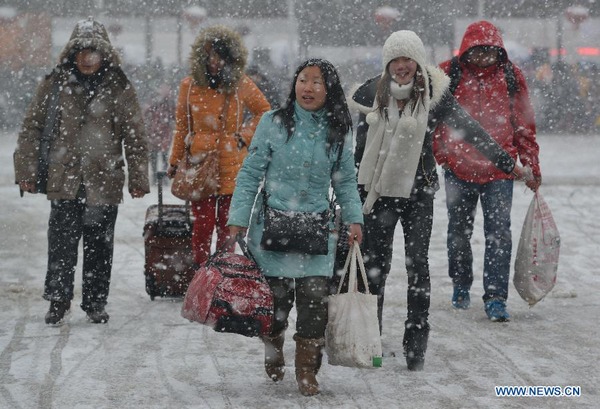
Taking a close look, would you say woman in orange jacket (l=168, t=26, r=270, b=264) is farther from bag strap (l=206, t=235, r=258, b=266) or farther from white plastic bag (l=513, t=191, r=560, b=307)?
white plastic bag (l=513, t=191, r=560, b=307)

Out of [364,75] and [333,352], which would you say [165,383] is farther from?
[364,75]

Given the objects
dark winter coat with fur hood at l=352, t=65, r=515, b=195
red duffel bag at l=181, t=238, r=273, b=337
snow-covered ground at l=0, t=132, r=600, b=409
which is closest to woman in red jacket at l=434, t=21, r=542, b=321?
snow-covered ground at l=0, t=132, r=600, b=409

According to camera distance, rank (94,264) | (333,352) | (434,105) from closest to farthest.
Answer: (333,352), (434,105), (94,264)

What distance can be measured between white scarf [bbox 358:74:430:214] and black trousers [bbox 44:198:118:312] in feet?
6.16

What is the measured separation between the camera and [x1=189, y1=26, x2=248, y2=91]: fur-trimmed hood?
6961mm

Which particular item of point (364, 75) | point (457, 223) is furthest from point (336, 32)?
point (457, 223)

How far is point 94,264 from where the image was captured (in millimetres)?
6801

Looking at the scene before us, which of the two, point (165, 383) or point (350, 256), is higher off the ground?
point (350, 256)

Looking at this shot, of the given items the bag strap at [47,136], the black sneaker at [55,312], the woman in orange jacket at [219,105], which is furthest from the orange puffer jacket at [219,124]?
the black sneaker at [55,312]

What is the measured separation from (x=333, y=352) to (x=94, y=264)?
230 cm

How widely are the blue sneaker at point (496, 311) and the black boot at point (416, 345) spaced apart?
1278 mm

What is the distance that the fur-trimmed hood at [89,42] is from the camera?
21.5 feet

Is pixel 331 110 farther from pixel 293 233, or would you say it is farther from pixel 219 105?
pixel 219 105

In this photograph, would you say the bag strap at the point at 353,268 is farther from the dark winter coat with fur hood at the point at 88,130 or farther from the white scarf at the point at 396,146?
the dark winter coat with fur hood at the point at 88,130
